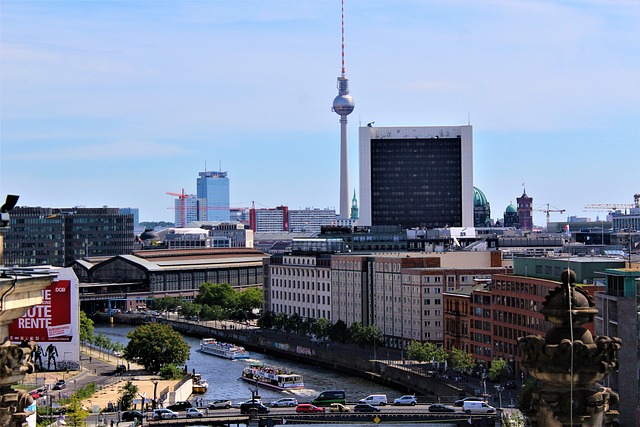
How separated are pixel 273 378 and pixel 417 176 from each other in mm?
113700

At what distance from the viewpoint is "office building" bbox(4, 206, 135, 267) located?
177500 millimetres

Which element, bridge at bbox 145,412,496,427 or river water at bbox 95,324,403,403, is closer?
bridge at bbox 145,412,496,427

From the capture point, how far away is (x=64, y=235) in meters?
185

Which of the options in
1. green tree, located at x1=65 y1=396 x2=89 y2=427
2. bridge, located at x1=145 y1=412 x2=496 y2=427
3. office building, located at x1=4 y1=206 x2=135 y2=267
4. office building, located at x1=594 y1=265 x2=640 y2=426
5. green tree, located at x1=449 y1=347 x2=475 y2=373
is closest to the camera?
office building, located at x1=594 y1=265 x2=640 y2=426

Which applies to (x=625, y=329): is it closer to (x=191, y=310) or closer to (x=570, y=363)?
(x=570, y=363)

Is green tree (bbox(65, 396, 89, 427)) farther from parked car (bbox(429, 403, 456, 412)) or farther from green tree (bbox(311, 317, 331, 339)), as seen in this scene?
green tree (bbox(311, 317, 331, 339))

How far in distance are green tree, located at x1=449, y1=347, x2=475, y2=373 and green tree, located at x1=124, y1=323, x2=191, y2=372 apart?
64.3 feet

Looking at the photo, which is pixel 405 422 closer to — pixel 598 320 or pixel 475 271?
pixel 598 320

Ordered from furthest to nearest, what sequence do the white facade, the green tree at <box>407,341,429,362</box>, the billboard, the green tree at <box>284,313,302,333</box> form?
1. the white facade
2. the green tree at <box>284,313,302,333</box>
3. the green tree at <box>407,341,429,362</box>
4. the billboard

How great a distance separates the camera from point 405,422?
199 ft

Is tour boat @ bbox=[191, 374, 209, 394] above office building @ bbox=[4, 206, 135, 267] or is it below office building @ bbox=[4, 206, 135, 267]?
below

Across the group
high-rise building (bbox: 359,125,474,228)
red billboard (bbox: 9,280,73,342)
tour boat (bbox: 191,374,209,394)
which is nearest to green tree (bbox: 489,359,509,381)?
tour boat (bbox: 191,374,209,394)

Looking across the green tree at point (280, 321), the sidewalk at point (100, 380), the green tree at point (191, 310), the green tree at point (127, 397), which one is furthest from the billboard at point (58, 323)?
the green tree at point (191, 310)

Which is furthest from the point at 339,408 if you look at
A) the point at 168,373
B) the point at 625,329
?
the point at 168,373
